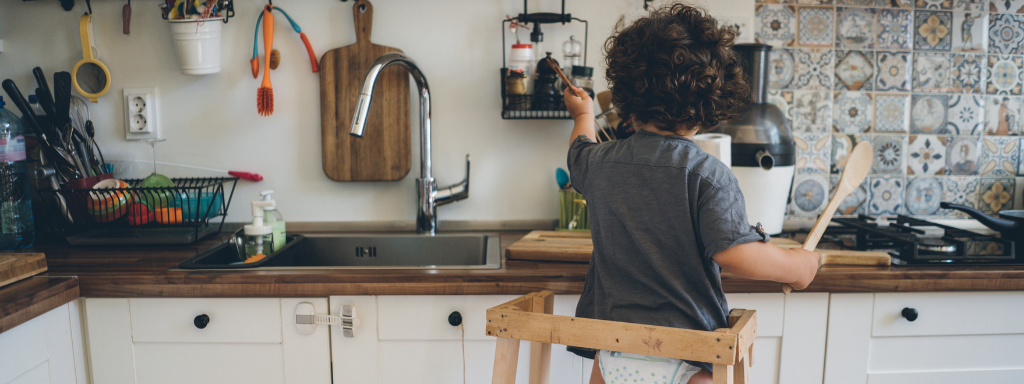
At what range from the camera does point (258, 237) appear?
1.31m

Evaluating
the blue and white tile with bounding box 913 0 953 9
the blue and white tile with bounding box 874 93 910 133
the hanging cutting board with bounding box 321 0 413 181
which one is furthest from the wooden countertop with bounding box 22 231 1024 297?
the blue and white tile with bounding box 913 0 953 9

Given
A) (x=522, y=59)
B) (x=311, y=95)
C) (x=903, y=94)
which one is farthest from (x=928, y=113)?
(x=311, y=95)

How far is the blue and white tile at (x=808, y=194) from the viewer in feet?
5.35

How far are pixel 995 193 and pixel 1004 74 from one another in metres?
0.33

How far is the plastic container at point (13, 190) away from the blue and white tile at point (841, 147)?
2023 millimetres

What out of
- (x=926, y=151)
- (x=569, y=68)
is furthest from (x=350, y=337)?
(x=926, y=151)

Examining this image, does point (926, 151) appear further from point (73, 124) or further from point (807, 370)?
point (73, 124)

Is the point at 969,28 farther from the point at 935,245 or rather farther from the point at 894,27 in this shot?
the point at 935,245

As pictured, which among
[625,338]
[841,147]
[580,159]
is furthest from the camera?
[841,147]

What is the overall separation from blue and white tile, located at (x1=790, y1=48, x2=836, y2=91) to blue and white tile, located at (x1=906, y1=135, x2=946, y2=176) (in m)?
0.30

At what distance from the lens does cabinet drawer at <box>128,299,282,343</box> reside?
1.09 metres

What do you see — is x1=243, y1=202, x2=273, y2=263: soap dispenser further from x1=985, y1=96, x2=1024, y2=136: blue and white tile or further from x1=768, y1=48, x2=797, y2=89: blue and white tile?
x1=985, y1=96, x2=1024, y2=136: blue and white tile

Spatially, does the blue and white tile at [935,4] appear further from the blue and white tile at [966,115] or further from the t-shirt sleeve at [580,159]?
the t-shirt sleeve at [580,159]

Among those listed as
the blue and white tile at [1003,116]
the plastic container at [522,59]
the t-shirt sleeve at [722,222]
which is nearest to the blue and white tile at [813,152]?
the blue and white tile at [1003,116]
